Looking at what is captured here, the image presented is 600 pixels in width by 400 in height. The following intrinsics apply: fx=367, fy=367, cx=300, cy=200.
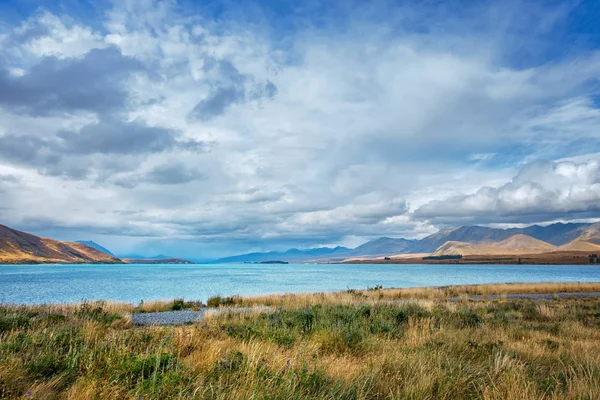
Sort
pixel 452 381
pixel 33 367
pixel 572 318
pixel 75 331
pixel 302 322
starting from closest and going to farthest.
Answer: pixel 33 367
pixel 452 381
pixel 75 331
pixel 302 322
pixel 572 318

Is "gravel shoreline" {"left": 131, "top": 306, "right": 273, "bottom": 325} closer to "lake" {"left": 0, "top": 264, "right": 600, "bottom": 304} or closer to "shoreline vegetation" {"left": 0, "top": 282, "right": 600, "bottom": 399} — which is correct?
"shoreline vegetation" {"left": 0, "top": 282, "right": 600, "bottom": 399}

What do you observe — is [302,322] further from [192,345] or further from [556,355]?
[556,355]

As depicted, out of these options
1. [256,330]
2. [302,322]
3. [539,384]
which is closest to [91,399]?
[256,330]

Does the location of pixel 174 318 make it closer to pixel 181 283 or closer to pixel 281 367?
pixel 281 367

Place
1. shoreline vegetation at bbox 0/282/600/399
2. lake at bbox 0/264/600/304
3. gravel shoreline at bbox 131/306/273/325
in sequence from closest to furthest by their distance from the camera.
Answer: shoreline vegetation at bbox 0/282/600/399, gravel shoreline at bbox 131/306/273/325, lake at bbox 0/264/600/304

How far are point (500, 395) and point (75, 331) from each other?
762 cm

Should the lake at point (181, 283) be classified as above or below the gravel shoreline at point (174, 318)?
below

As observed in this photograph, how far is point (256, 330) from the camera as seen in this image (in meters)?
8.65

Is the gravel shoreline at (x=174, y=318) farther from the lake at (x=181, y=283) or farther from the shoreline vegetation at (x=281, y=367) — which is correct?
the lake at (x=181, y=283)

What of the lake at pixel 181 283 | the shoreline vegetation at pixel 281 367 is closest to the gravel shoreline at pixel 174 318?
the shoreline vegetation at pixel 281 367

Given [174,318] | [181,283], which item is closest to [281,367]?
[174,318]

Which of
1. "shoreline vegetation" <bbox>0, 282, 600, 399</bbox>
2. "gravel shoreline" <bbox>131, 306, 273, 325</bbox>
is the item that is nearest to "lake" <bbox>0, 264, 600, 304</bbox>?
"gravel shoreline" <bbox>131, 306, 273, 325</bbox>

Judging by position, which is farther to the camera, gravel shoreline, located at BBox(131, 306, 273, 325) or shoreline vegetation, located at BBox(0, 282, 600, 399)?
gravel shoreline, located at BBox(131, 306, 273, 325)

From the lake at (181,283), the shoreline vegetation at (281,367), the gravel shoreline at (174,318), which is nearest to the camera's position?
the shoreline vegetation at (281,367)
